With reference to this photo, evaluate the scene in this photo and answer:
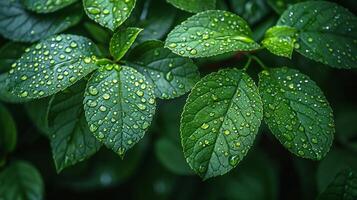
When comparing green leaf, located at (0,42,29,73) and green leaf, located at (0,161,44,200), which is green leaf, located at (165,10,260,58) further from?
green leaf, located at (0,161,44,200)

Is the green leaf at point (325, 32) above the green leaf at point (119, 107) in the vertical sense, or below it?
above

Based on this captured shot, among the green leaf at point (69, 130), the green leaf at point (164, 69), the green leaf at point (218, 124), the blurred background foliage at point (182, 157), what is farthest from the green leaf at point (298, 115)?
the green leaf at point (69, 130)

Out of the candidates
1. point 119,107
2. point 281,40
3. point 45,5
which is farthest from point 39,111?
point 281,40

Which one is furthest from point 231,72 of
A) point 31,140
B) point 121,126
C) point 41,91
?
point 31,140

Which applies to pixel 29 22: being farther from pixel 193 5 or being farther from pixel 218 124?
A: pixel 218 124

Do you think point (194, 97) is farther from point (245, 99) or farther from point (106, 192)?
point (106, 192)

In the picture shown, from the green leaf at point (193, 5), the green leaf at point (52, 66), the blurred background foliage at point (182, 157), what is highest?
the green leaf at point (193, 5)

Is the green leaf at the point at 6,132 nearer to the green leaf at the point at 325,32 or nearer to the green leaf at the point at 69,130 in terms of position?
the green leaf at the point at 69,130
